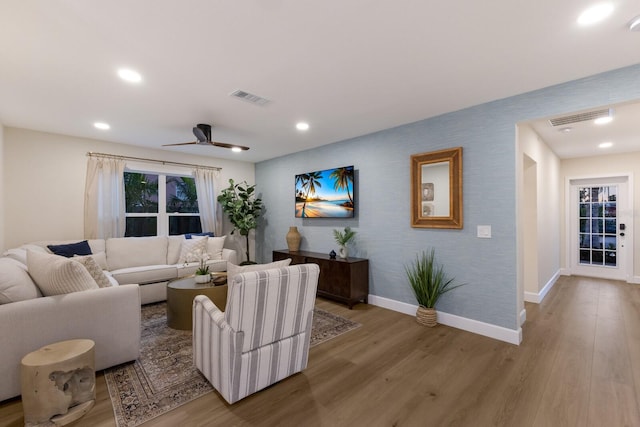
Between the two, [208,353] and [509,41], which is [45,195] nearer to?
[208,353]

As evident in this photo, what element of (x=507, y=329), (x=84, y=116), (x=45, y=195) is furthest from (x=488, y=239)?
(x=45, y=195)

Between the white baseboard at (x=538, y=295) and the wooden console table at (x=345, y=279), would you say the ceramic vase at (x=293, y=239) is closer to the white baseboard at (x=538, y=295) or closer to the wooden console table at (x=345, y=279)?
the wooden console table at (x=345, y=279)

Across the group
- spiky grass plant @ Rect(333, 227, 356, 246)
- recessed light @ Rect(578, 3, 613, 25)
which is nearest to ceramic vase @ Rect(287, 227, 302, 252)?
spiky grass plant @ Rect(333, 227, 356, 246)

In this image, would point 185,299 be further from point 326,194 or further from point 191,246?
point 326,194

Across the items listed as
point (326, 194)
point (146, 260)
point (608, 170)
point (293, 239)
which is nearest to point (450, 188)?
point (326, 194)

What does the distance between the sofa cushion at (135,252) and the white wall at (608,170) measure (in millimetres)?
7966

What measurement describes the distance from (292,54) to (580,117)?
11.0 ft

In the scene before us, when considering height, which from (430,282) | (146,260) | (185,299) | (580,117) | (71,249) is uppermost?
(580,117)

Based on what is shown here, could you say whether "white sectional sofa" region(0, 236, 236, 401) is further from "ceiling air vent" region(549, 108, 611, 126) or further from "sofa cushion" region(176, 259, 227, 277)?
"ceiling air vent" region(549, 108, 611, 126)

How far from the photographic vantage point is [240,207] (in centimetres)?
565

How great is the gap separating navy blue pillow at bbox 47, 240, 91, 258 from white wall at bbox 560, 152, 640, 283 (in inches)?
344

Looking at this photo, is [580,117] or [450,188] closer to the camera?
[580,117]

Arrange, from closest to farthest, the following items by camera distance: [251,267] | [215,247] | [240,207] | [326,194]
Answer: [251,267] → [326,194] → [215,247] → [240,207]

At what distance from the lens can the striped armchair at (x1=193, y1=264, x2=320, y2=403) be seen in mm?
1814
